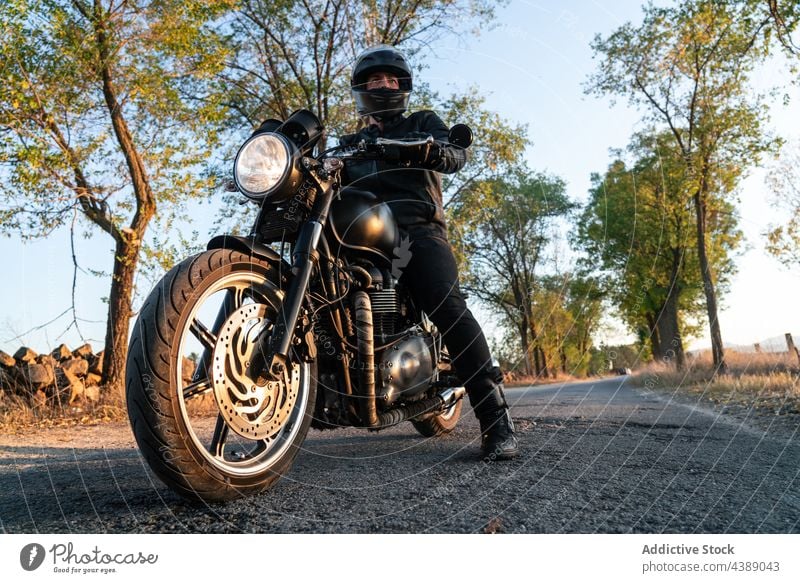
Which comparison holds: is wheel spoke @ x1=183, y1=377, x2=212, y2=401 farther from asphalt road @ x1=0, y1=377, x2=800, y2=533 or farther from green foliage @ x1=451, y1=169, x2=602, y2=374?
green foliage @ x1=451, y1=169, x2=602, y2=374

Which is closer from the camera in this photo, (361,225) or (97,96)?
(361,225)

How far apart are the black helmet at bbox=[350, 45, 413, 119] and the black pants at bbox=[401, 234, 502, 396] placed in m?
0.79

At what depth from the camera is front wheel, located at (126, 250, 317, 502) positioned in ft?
6.23

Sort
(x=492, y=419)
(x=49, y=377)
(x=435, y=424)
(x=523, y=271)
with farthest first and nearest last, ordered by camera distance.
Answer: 1. (x=49, y=377)
2. (x=523, y=271)
3. (x=435, y=424)
4. (x=492, y=419)

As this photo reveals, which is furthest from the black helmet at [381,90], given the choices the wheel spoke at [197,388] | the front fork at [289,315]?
the wheel spoke at [197,388]

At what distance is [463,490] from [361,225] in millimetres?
1300

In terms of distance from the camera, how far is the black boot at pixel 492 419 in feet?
10.4

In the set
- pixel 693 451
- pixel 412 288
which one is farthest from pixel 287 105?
pixel 693 451

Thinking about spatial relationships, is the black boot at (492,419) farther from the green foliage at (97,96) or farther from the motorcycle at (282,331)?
the green foliage at (97,96)

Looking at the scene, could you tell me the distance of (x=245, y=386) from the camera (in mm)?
2320

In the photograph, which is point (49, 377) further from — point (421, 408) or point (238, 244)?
point (238, 244)

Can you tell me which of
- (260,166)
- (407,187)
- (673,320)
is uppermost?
(407,187)

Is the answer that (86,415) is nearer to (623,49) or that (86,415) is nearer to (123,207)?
(123,207)

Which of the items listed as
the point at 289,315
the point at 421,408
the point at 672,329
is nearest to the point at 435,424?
the point at 421,408
